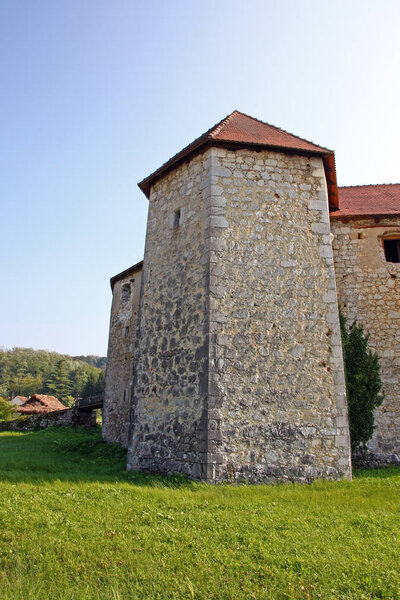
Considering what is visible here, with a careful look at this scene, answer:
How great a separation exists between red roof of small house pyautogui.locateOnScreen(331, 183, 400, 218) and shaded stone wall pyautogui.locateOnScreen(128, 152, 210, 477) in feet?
16.0

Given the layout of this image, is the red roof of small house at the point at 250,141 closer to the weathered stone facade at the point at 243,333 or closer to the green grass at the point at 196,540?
the weathered stone facade at the point at 243,333

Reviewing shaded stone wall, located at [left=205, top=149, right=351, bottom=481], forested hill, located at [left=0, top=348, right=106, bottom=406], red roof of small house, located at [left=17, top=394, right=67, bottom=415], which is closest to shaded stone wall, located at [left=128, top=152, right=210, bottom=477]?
shaded stone wall, located at [left=205, top=149, right=351, bottom=481]

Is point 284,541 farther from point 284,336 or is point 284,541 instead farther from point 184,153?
point 184,153

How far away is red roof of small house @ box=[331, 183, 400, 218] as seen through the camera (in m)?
11.6

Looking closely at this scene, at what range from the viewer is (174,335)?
852cm

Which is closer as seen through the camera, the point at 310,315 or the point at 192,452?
the point at 192,452

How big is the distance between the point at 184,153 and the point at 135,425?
619 centimetres

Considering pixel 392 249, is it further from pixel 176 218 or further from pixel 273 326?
pixel 176 218

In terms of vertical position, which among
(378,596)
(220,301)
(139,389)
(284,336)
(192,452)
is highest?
(220,301)

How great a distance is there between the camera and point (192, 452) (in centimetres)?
740

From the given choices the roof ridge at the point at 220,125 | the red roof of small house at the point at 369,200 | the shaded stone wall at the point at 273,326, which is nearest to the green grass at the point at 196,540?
the shaded stone wall at the point at 273,326

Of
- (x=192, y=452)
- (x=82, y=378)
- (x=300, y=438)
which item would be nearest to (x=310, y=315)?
(x=300, y=438)

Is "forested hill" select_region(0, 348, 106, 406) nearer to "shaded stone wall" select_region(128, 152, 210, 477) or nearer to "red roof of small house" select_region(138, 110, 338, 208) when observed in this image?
"shaded stone wall" select_region(128, 152, 210, 477)

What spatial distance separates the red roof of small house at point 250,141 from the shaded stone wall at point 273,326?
0.73 ft
